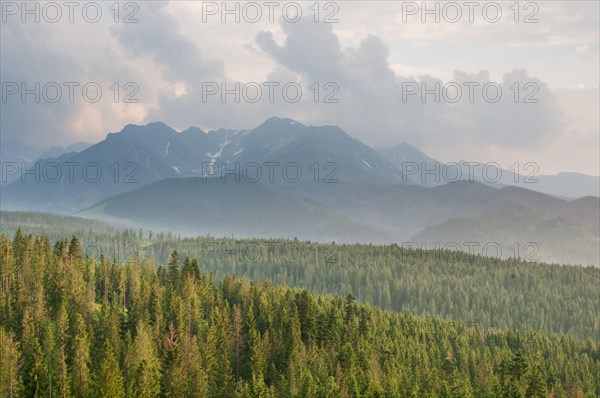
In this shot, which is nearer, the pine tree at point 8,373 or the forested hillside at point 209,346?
the pine tree at point 8,373

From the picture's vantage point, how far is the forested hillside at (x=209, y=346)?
4112 inches

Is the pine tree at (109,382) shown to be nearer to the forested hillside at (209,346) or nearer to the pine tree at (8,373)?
the forested hillside at (209,346)

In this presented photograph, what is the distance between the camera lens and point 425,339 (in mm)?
190250

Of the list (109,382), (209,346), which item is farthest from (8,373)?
(209,346)

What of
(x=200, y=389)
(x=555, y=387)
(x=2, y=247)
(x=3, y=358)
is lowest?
(x=555, y=387)

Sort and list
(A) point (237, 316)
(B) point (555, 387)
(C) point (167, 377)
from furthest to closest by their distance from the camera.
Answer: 1. (B) point (555, 387)
2. (A) point (237, 316)
3. (C) point (167, 377)

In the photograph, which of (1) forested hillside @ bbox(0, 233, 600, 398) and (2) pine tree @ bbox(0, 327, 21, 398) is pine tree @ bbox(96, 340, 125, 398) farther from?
(2) pine tree @ bbox(0, 327, 21, 398)

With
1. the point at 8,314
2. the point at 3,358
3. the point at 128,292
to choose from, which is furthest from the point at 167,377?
the point at 128,292

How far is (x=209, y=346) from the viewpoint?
124875 mm

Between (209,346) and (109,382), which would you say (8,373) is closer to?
(109,382)

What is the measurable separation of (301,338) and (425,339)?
54955mm

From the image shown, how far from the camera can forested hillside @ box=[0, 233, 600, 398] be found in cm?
10444

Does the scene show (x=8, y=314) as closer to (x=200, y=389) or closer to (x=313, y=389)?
(x=200, y=389)

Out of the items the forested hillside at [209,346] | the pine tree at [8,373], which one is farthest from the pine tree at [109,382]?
the pine tree at [8,373]
